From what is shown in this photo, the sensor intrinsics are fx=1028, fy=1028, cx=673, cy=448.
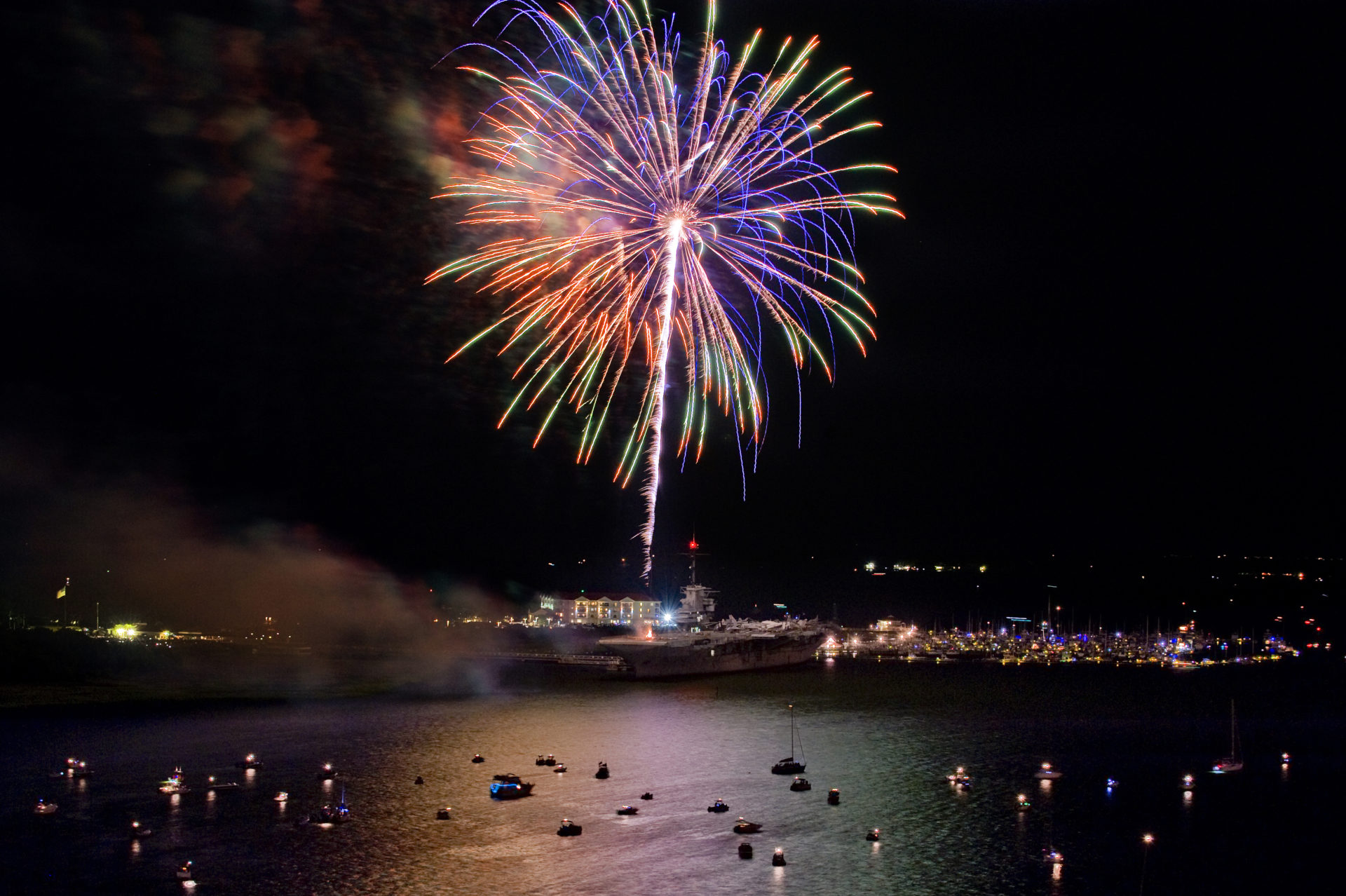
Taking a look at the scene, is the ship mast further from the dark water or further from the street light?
the street light

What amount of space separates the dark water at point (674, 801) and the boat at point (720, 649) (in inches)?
745

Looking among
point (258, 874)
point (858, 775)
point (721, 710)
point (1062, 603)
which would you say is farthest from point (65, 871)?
point (1062, 603)

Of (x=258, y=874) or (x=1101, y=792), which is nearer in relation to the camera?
(x=258, y=874)

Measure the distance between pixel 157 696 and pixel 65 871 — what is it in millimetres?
37922

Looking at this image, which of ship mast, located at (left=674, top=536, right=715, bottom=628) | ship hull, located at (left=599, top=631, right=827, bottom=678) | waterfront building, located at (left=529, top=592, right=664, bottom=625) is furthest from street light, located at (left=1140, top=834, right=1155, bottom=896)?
waterfront building, located at (left=529, top=592, right=664, bottom=625)

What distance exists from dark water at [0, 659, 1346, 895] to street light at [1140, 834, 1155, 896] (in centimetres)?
12

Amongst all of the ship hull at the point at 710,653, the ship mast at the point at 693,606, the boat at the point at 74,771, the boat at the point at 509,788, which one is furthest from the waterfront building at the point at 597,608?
the boat at the point at 509,788

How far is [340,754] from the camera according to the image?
37.8 metres

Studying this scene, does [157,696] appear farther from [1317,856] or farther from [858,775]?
[1317,856]

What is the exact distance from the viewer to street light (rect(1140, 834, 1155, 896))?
73.9ft

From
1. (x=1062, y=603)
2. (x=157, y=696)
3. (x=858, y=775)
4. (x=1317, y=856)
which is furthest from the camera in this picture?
(x=1062, y=603)

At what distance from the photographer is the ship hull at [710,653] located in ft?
239

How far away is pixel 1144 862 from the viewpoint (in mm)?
24328

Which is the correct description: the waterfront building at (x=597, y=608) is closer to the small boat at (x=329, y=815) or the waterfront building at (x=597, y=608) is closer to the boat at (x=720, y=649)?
the boat at (x=720, y=649)
